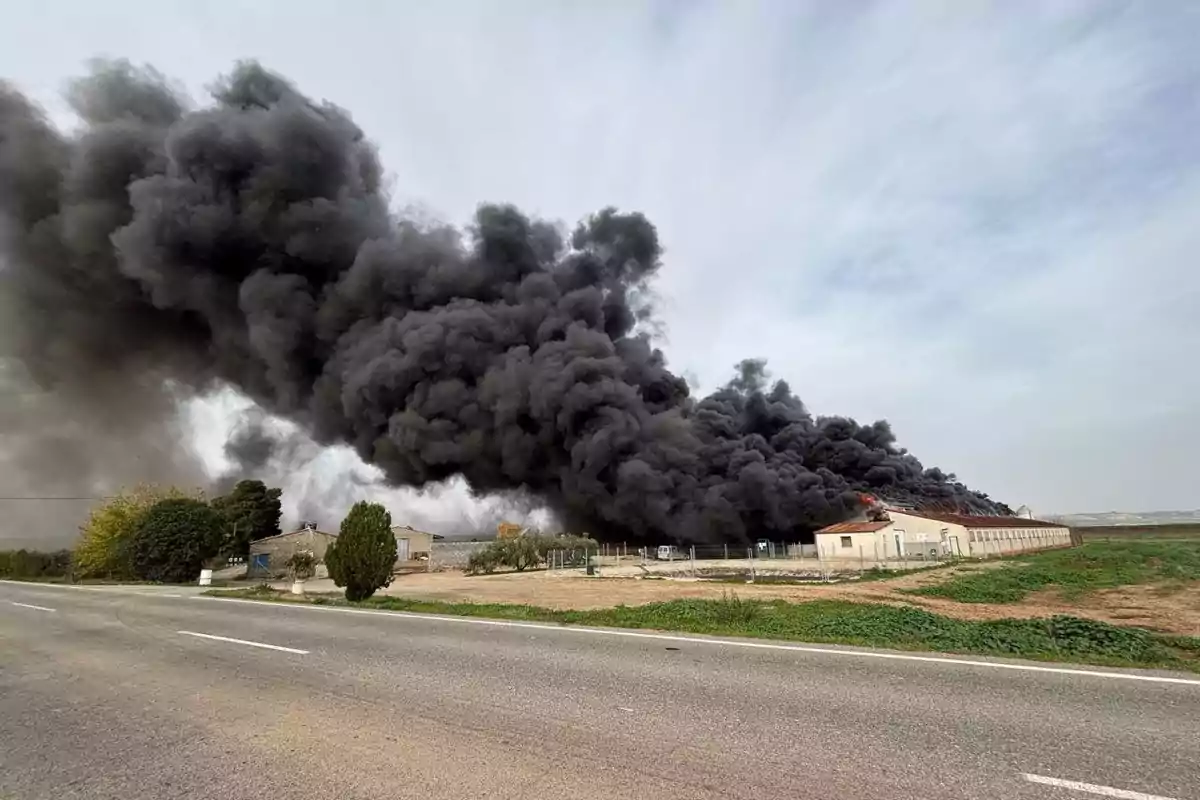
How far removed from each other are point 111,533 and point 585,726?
4291 cm

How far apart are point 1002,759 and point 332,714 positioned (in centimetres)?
428

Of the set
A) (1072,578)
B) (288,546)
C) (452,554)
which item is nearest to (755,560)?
(1072,578)

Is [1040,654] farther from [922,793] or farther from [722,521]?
[722,521]

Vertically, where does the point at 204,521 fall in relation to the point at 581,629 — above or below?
above

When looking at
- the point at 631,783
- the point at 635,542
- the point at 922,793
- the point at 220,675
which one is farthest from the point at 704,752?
the point at 635,542

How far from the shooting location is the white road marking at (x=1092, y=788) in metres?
2.95

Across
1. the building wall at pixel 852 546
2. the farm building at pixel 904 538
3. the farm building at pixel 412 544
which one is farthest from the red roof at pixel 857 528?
the farm building at pixel 412 544

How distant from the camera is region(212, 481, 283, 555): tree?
47.3 meters

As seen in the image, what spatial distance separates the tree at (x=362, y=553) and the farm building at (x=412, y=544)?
101 ft

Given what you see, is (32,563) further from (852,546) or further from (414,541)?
(852,546)

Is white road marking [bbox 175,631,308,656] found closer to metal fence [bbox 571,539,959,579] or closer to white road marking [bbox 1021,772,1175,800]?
white road marking [bbox 1021,772,1175,800]

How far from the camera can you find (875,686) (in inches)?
204

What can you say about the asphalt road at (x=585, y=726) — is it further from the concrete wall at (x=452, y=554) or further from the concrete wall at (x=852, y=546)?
the concrete wall at (x=852, y=546)

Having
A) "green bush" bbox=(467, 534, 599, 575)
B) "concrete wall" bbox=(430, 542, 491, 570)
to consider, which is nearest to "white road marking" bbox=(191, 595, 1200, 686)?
"green bush" bbox=(467, 534, 599, 575)
